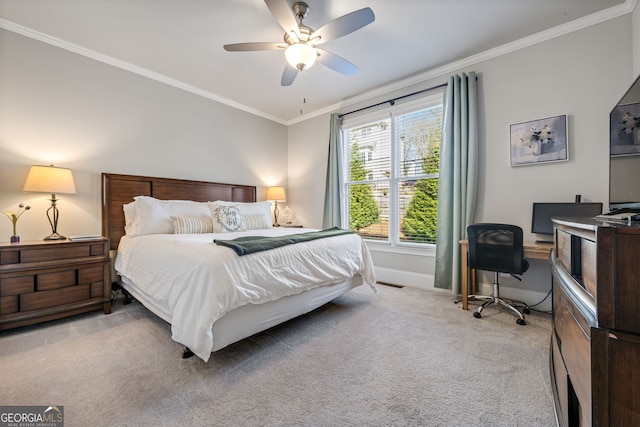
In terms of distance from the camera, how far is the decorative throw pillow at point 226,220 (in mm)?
3092

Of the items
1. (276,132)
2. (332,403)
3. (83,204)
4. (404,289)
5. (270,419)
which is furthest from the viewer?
(276,132)

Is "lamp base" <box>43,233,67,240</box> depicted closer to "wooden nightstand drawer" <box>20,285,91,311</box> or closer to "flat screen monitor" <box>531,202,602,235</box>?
"wooden nightstand drawer" <box>20,285,91,311</box>

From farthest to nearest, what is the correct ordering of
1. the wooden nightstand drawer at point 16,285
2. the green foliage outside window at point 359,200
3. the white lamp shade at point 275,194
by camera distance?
the white lamp shade at point 275,194
the green foliage outside window at point 359,200
the wooden nightstand drawer at point 16,285

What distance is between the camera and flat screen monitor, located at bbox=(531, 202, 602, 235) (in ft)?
7.54

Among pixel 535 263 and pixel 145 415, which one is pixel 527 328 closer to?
pixel 535 263

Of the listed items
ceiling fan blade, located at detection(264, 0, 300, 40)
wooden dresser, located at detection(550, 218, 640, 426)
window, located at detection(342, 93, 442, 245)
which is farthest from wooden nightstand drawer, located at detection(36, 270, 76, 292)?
wooden dresser, located at detection(550, 218, 640, 426)

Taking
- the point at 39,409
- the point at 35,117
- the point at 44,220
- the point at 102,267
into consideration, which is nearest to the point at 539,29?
the point at 39,409

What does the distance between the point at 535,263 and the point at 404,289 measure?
1428 millimetres

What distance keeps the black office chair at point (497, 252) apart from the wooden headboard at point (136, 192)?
11.4 feet

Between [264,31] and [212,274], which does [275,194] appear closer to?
[264,31]

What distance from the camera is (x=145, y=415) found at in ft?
4.31

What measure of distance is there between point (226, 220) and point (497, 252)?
115 inches

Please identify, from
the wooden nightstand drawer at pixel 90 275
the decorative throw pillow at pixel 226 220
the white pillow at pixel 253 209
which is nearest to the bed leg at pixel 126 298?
the wooden nightstand drawer at pixel 90 275

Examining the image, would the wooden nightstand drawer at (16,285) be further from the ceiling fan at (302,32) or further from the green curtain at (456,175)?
the green curtain at (456,175)
